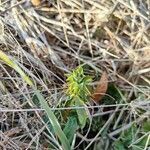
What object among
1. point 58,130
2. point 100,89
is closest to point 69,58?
point 100,89

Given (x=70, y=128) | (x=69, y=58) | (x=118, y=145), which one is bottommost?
(x=118, y=145)

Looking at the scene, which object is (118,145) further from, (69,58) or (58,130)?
(69,58)

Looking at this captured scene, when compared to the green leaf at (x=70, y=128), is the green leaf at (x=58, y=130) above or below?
above

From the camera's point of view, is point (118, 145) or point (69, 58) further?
point (69, 58)

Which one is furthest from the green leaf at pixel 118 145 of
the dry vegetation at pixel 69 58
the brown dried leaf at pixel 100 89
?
the brown dried leaf at pixel 100 89

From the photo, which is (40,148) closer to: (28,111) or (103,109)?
(28,111)

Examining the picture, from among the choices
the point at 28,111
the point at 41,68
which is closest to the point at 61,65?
the point at 41,68

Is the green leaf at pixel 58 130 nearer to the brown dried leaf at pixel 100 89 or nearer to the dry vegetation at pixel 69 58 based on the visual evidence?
the dry vegetation at pixel 69 58

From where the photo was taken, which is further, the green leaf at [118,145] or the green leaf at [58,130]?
the green leaf at [118,145]
